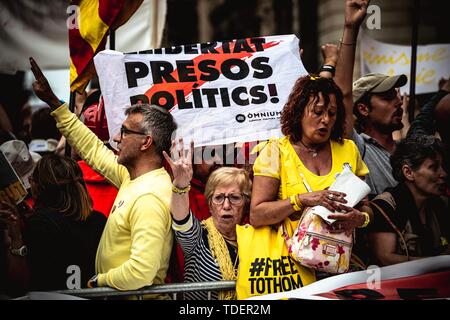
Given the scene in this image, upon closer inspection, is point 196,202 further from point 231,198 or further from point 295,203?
point 295,203

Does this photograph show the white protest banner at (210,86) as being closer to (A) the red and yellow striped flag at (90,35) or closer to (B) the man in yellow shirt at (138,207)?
(B) the man in yellow shirt at (138,207)

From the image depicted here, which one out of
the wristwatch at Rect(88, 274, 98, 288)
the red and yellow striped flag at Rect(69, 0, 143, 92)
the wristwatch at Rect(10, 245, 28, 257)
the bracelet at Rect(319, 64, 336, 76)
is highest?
the red and yellow striped flag at Rect(69, 0, 143, 92)

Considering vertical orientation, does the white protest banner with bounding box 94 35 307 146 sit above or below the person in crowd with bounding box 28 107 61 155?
below

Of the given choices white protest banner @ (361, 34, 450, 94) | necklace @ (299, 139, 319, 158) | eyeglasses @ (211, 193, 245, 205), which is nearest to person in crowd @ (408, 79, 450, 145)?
necklace @ (299, 139, 319, 158)

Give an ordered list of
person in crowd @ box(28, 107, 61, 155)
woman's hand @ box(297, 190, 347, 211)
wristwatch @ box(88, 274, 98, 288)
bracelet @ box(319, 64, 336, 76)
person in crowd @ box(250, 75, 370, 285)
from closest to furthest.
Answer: woman's hand @ box(297, 190, 347, 211), person in crowd @ box(250, 75, 370, 285), wristwatch @ box(88, 274, 98, 288), bracelet @ box(319, 64, 336, 76), person in crowd @ box(28, 107, 61, 155)

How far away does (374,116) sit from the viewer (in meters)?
6.01

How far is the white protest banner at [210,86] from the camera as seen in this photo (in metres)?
5.42

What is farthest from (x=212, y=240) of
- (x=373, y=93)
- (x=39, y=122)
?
(x=39, y=122)

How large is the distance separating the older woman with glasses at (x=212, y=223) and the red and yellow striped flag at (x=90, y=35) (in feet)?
3.70

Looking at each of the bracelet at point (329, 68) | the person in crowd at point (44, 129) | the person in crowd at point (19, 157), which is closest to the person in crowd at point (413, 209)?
the bracelet at point (329, 68)

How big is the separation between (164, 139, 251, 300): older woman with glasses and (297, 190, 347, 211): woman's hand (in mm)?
582

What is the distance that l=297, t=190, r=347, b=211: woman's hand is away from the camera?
14.8ft

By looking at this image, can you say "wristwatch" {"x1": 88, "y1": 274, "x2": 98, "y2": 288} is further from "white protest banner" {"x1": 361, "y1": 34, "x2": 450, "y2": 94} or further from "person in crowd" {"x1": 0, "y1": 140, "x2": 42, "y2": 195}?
"white protest banner" {"x1": 361, "y1": 34, "x2": 450, "y2": 94}

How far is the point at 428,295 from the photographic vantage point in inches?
191
